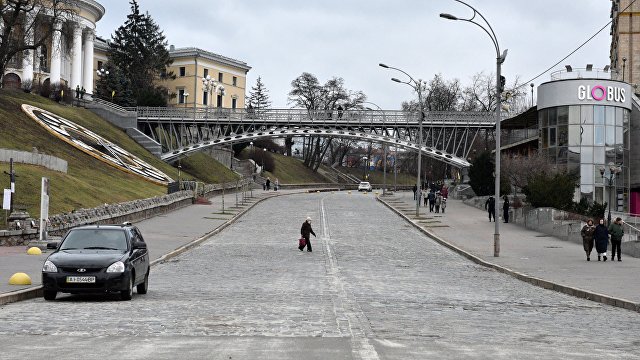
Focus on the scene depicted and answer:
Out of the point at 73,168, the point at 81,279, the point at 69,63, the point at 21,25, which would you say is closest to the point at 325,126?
the point at 69,63

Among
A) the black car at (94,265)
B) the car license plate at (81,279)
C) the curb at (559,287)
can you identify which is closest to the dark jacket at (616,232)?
the curb at (559,287)

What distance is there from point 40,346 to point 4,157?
33029 mm

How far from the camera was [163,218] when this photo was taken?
49531mm

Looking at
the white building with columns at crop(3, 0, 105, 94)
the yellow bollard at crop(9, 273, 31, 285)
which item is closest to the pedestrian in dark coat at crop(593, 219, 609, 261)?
the yellow bollard at crop(9, 273, 31, 285)

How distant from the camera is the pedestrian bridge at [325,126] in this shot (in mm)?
79875

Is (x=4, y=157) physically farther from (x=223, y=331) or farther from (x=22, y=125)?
(x=223, y=331)

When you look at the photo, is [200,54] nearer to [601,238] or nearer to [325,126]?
[325,126]

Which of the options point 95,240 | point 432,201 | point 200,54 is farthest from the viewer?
point 200,54

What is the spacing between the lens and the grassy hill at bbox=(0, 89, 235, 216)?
3944cm

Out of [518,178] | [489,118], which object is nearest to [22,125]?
[518,178]

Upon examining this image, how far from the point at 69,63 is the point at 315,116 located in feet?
101

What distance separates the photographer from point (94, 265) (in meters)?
16.2

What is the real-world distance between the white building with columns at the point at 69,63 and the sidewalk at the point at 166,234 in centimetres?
2634

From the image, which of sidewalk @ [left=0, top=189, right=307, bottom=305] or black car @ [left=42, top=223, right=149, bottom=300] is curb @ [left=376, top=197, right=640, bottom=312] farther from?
sidewalk @ [left=0, top=189, right=307, bottom=305]
